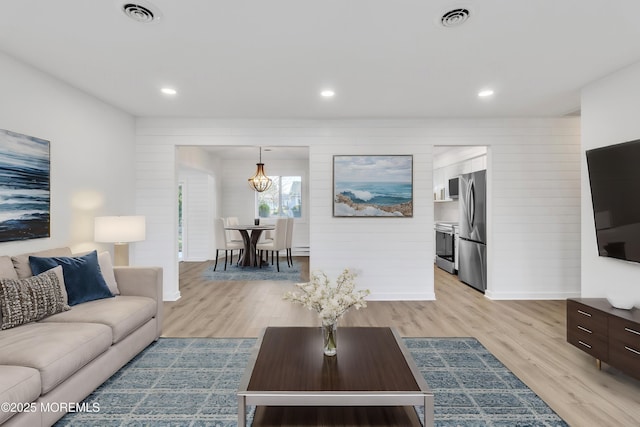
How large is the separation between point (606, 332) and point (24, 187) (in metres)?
4.77

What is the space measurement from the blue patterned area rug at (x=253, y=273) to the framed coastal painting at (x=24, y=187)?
329 cm

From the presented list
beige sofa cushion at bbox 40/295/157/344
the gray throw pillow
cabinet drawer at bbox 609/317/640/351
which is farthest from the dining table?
cabinet drawer at bbox 609/317/640/351

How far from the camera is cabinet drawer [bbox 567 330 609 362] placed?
8.35ft

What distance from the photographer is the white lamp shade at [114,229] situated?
11.7ft

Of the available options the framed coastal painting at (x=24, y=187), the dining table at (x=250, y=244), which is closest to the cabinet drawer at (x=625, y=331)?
the framed coastal painting at (x=24, y=187)

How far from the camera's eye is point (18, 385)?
163 cm

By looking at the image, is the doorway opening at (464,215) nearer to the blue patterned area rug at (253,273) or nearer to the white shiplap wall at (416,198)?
the white shiplap wall at (416,198)

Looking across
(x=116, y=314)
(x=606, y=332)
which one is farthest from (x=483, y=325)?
(x=116, y=314)

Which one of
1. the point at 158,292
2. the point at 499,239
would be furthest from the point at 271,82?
the point at 499,239

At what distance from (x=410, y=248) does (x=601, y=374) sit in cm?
243

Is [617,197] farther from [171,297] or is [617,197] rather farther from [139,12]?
[171,297]

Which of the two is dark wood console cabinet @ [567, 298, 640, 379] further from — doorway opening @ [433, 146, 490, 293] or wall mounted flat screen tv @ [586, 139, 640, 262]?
doorway opening @ [433, 146, 490, 293]

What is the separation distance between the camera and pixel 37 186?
3.05 metres

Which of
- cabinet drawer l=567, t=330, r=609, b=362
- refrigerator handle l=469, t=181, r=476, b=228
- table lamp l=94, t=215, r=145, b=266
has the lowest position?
cabinet drawer l=567, t=330, r=609, b=362
